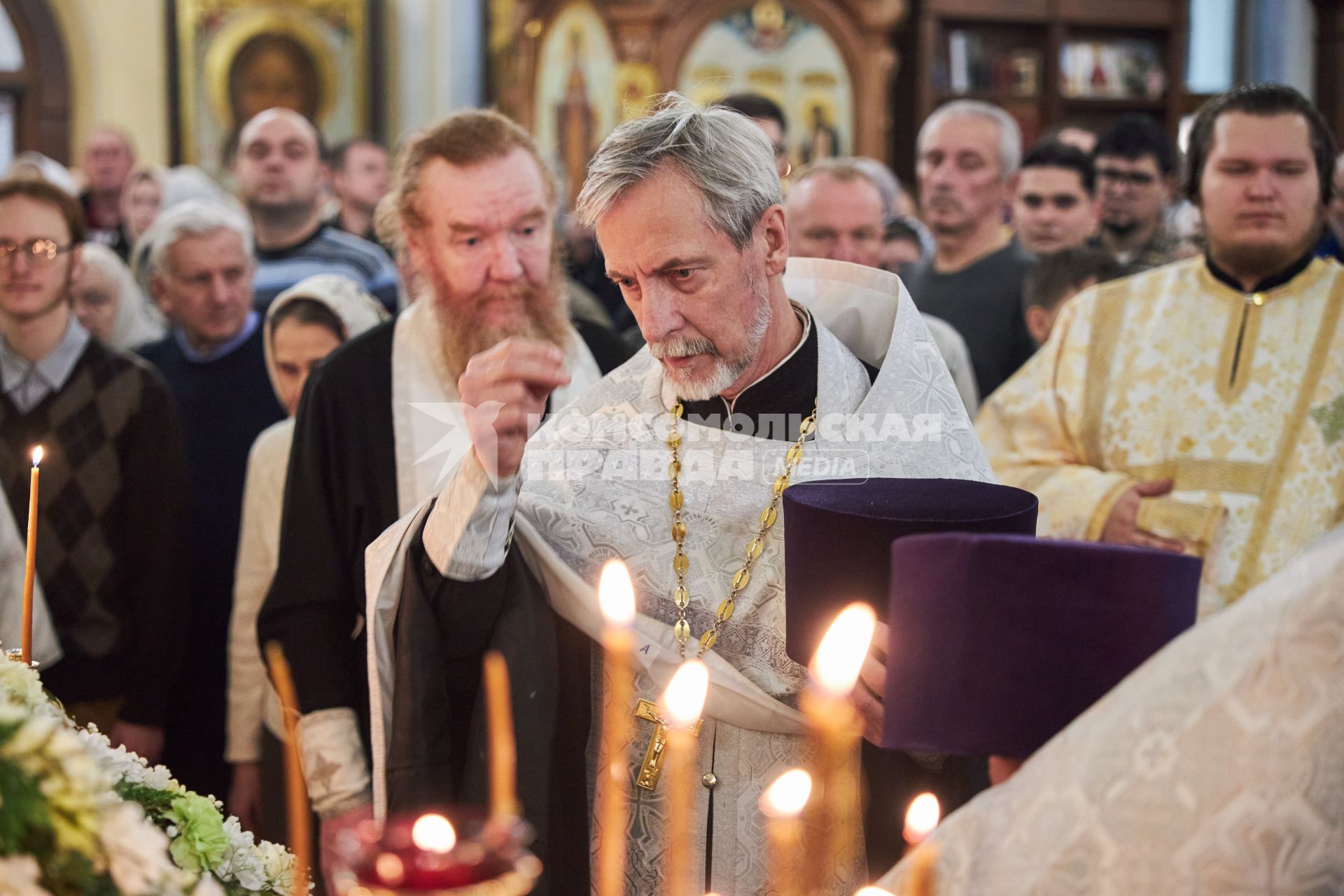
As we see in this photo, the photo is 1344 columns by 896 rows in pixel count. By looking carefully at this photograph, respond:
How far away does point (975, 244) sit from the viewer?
4.47m

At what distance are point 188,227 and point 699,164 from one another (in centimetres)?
233

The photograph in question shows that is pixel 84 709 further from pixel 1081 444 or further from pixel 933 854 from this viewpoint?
pixel 933 854

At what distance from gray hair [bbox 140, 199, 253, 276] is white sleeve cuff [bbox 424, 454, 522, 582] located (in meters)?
2.22

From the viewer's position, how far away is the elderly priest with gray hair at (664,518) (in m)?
2.02

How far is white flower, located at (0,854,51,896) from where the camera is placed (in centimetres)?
92

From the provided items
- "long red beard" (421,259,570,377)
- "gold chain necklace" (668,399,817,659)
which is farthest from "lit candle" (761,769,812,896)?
"long red beard" (421,259,570,377)

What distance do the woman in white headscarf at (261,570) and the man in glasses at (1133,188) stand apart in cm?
304

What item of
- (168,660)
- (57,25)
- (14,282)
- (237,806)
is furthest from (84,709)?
(57,25)

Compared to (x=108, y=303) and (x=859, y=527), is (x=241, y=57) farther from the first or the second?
(x=859, y=527)

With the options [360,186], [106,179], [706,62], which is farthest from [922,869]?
[706,62]

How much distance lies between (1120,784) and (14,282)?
2971 millimetres

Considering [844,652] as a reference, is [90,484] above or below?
below

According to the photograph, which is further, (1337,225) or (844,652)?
(1337,225)

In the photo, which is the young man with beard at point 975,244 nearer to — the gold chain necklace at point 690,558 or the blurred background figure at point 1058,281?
the blurred background figure at point 1058,281
